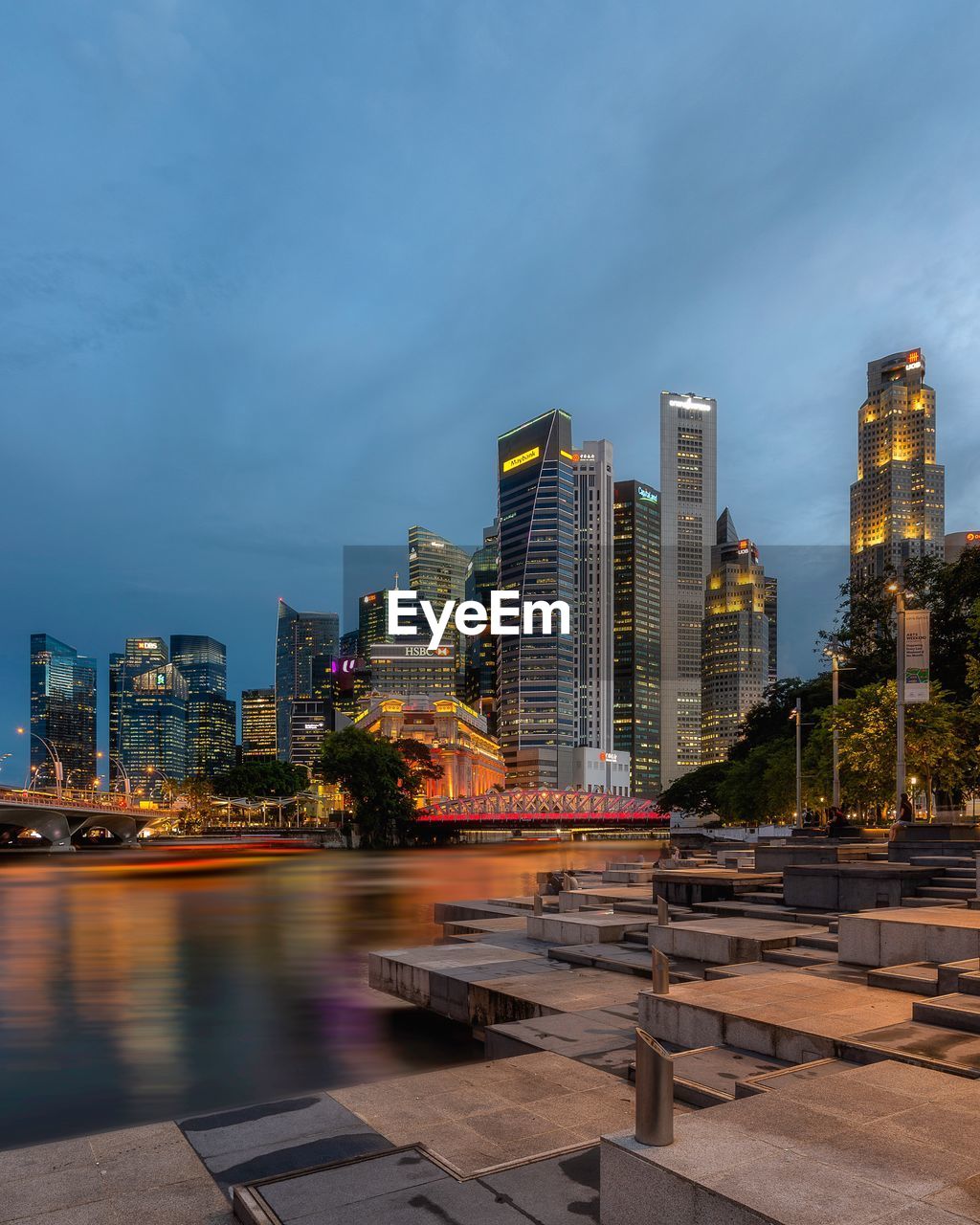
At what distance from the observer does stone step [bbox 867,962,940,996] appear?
11.4 metres

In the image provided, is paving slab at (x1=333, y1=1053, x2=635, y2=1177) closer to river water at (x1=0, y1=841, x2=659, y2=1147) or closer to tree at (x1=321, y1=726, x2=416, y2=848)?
river water at (x1=0, y1=841, x2=659, y2=1147)

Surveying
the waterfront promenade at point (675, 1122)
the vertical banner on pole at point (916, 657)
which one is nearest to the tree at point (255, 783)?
the vertical banner on pole at point (916, 657)

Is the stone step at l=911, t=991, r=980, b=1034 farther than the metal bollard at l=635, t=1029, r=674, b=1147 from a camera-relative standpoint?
Yes

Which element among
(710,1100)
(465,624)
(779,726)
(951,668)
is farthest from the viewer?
(465,624)

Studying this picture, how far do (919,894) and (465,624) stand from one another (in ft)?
332

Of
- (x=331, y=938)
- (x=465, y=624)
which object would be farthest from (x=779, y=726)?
(x=331, y=938)

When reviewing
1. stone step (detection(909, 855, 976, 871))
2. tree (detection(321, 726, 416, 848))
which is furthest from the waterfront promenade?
tree (detection(321, 726, 416, 848))

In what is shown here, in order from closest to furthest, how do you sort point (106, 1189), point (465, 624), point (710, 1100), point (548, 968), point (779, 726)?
1. point (106, 1189)
2. point (710, 1100)
3. point (548, 968)
4. point (779, 726)
5. point (465, 624)

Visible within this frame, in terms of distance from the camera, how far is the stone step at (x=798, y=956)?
14727 millimetres

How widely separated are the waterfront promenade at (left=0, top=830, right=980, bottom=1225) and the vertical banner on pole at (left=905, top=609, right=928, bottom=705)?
13.1 meters

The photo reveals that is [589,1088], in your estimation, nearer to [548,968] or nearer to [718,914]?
[548,968]

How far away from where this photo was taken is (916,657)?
29.2 metres

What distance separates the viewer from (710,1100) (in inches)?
350

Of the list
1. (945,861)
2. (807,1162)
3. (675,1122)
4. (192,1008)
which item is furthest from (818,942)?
(192,1008)
